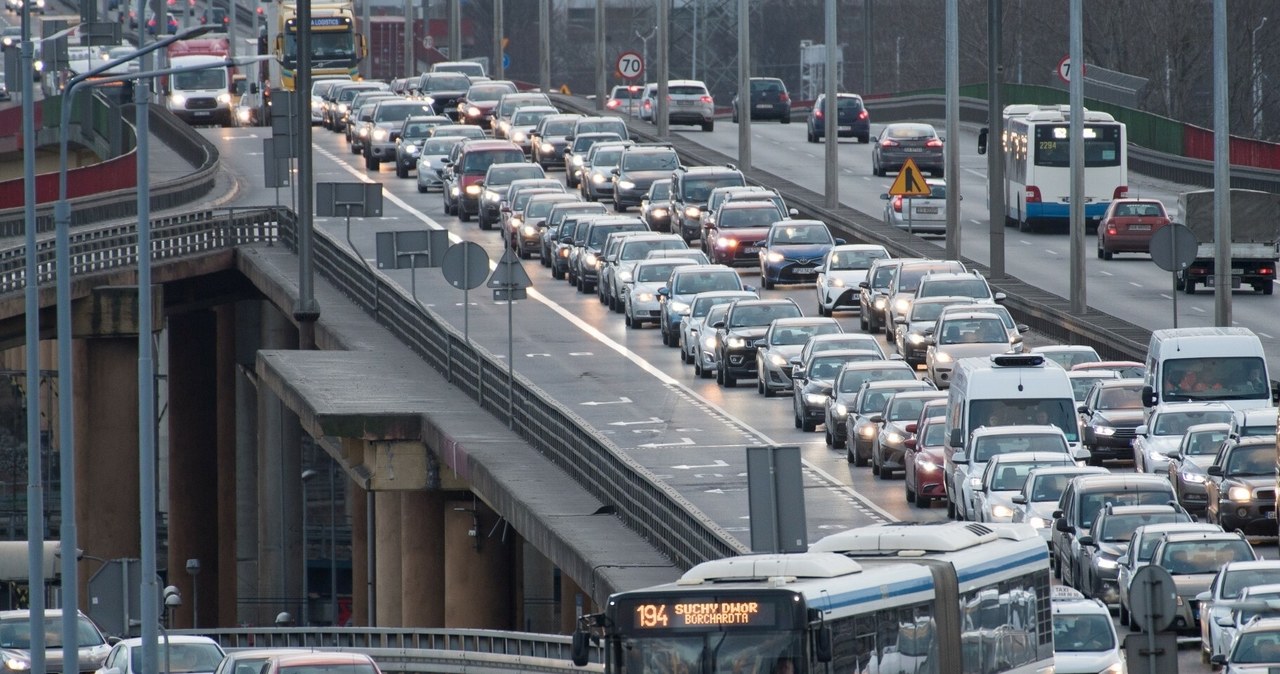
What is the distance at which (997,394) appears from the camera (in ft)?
114

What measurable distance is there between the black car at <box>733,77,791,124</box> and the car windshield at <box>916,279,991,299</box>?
5505 cm

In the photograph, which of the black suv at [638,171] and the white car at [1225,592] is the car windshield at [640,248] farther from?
the white car at [1225,592]

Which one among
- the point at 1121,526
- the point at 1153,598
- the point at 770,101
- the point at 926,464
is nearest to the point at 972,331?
the point at 926,464

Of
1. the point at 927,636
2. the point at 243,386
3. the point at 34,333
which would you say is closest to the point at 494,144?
the point at 243,386

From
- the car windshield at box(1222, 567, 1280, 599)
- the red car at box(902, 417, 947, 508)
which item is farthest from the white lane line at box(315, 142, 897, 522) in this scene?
the car windshield at box(1222, 567, 1280, 599)

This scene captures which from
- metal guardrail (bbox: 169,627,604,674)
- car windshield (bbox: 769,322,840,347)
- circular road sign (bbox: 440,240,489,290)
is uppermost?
circular road sign (bbox: 440,240,489,290)

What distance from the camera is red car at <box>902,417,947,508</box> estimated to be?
1367 inches

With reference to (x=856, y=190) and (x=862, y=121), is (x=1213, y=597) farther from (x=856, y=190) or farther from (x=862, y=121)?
(x=862, y=121)

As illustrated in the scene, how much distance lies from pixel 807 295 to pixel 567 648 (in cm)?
2781

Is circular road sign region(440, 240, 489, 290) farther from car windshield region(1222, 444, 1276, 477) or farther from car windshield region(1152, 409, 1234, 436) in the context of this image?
car windshield region(1222, 444, 1276, 477)

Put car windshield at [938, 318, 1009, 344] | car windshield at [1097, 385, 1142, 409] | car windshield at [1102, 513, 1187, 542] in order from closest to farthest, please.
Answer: car windshield at [1102, 513, 1187, 542], car windshield at [1097, 385, 1142, 409], car windshield at [938, 318, 1009, 344]

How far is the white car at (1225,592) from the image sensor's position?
2564 cm

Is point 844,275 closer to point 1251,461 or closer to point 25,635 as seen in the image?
point 1251,461

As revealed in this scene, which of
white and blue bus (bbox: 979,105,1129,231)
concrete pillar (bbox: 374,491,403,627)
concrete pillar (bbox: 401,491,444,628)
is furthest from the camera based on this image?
white and blue bus (bbox: 979,105,1129,231)
